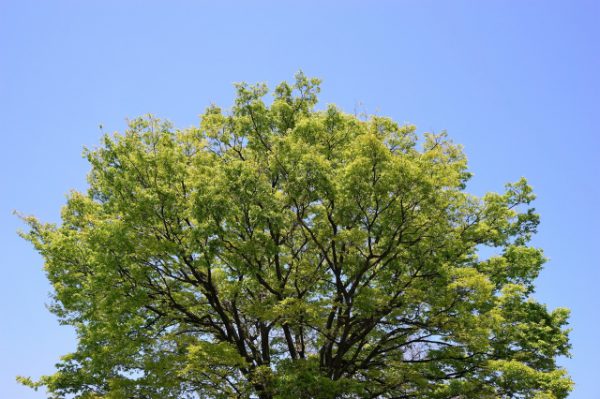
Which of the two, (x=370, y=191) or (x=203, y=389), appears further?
(x=203, y=389)

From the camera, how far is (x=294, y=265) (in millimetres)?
17531

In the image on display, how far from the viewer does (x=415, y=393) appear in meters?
16.6

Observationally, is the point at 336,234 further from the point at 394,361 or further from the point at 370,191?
the point at 394,361

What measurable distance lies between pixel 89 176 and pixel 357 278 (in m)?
12.3

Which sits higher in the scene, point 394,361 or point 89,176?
point 89,176

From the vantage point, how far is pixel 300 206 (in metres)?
15.8

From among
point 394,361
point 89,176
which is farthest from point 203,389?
point 89,176

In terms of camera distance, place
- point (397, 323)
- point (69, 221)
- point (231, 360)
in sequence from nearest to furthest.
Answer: point (231, 360), point (397, 323), point (69, 221)

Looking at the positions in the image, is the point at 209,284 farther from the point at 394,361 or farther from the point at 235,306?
the point at 394,361

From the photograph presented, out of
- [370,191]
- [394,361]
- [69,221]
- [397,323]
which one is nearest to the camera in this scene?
[370,191]

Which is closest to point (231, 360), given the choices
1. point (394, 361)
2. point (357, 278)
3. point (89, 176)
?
point (357, 278)

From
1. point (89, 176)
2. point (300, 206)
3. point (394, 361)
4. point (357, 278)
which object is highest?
point (89, 176)

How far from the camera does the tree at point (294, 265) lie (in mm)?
14000

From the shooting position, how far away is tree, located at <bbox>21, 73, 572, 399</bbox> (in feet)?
45.9
